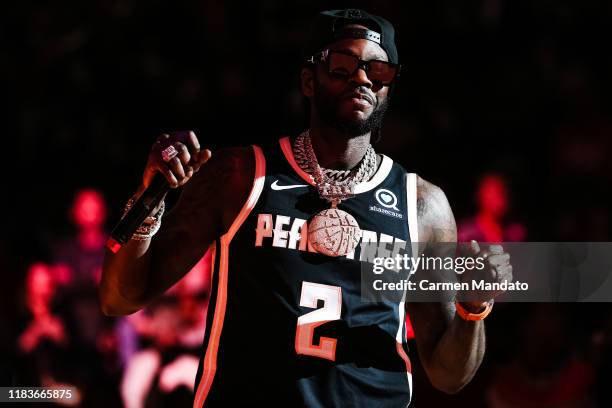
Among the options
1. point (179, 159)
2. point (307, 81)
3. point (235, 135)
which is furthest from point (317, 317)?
point (235, 135)

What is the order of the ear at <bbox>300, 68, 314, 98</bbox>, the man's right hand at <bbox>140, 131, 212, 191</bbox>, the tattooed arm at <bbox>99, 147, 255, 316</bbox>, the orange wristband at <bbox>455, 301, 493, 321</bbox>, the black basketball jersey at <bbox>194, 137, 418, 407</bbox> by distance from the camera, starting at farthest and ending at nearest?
the ear at <bbox>300, 68, 314, 98</bbox> → the orange wristband at <bbox>455, 301, 493, 321</bbox> → the tattooed arm at <bbox>99, 147, 255, 316</bbox> → the black basketball jersey at <bbox>194, 137, 418, 407</bbox> → the man's right hand at <bbox>140, 131, 212, 191</bbox>

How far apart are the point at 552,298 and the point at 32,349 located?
4.27 meters

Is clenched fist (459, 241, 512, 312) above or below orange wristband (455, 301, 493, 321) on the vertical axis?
above

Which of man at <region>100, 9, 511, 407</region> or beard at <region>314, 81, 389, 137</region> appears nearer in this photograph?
man at <region>100, 9, 511, 407</region>

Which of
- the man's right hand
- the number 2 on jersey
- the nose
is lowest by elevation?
the number 2 on jersey

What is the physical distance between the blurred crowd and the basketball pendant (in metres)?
3.21

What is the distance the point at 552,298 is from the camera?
6695 mm

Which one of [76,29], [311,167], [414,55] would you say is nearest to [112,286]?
[311,167]

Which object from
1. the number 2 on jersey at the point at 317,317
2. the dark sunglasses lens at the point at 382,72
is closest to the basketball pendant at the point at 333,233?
the number 2 on jersey at the point at 317,317

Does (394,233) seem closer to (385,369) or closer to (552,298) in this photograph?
(385,369)

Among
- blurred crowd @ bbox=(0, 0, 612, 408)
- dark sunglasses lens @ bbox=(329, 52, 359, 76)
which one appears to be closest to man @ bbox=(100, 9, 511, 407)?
dark sunglasses lens @ bbox=(329, 52, 359, 76)

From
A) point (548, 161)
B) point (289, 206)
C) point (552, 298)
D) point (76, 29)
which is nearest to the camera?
point (289, 206)

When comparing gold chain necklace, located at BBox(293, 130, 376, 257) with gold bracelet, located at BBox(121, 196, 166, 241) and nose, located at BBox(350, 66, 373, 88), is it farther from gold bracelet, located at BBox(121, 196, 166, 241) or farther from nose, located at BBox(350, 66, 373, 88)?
gold bracelet, located at BBox(121, 196, 166, 241)

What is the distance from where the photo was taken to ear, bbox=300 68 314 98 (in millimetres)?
4027
